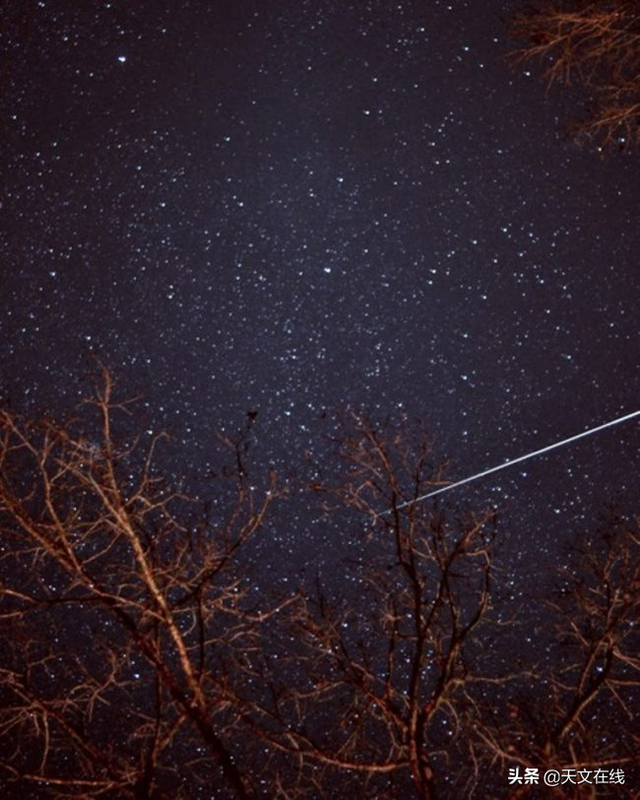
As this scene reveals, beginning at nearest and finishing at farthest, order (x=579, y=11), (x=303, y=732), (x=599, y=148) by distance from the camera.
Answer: (x=579, y=11)
(x=599, y=148)
(x=303, y=732)

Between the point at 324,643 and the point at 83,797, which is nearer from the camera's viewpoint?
the point at 83,797

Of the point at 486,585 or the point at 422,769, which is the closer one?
the point at 422,769

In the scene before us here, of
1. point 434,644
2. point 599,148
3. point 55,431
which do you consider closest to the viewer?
point 599,148

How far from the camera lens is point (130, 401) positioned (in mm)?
6016

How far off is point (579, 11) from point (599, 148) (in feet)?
2.77

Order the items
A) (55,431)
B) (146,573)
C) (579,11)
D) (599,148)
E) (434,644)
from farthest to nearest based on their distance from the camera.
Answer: (434,644)
(146,573)
(55,431)
(599,148)
(579,11)

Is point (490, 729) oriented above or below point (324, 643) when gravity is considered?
below

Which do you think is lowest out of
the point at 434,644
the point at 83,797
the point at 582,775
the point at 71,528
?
the point at 582,775

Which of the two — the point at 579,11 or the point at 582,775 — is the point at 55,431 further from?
the point at 582,775

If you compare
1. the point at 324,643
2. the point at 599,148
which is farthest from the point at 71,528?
the point at 599,148

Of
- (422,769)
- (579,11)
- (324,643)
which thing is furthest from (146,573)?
(579,11)

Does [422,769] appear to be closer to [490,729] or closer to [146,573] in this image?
[490,729]

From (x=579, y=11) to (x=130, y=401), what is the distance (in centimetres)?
418

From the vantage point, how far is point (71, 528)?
5.85 metres
